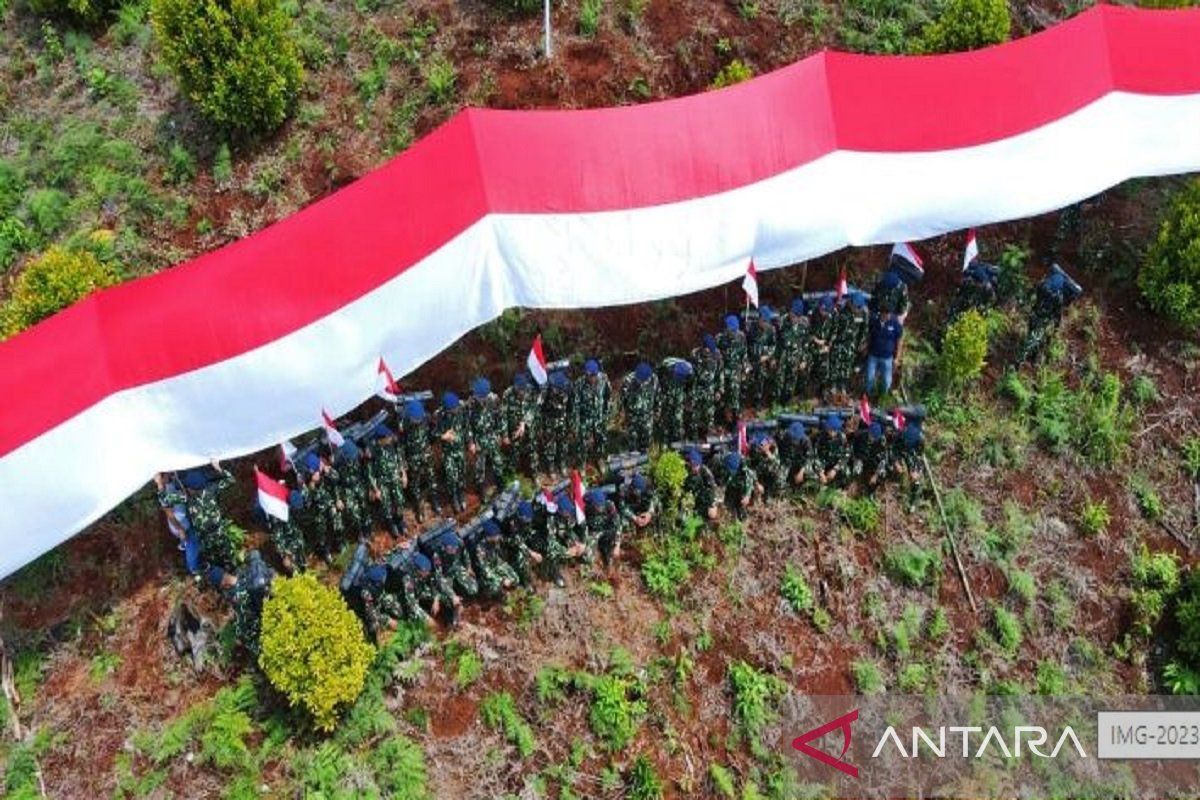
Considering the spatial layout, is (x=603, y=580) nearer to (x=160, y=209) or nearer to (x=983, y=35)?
(x=160, y=209)

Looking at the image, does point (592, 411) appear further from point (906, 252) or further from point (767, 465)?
point (906, 252)

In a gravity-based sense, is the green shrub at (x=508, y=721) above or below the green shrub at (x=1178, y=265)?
below

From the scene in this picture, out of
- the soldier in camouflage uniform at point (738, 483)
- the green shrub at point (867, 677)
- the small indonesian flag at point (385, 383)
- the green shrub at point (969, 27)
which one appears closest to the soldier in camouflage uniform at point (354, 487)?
the small indonesian flag at point (385, 383)

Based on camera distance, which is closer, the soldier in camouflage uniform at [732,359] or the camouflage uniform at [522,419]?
the camouflage uniform at [522,419]

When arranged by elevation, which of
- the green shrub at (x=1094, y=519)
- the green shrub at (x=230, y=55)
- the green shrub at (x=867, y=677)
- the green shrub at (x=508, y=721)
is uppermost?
the green shrub at (x=230, y=55)

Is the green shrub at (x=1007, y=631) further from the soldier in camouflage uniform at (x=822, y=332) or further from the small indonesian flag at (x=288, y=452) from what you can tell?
the small indonesian flag at (x=288, y=452)

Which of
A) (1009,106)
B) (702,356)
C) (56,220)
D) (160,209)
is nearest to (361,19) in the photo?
(160,209)
